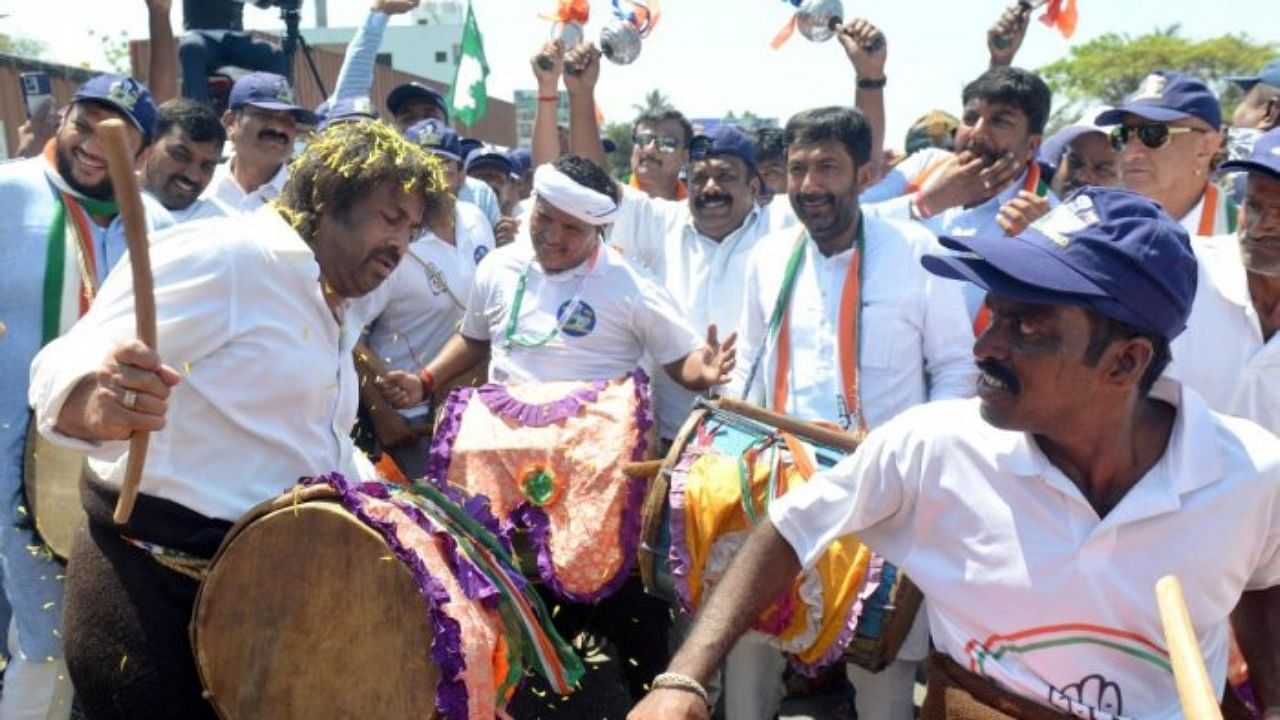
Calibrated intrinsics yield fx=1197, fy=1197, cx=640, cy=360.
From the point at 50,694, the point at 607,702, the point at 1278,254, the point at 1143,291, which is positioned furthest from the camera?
the point at 607,702

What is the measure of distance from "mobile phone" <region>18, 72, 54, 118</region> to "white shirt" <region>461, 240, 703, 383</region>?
4477 millimetres

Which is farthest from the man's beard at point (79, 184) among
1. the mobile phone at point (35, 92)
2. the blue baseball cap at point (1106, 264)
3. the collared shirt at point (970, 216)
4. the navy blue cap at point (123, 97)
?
the mobile phone at point (35, 92)

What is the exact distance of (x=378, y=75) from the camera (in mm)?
13672

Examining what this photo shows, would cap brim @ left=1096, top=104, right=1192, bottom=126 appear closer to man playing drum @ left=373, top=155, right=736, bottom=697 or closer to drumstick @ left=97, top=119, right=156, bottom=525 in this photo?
man playing drum @ left=373, top=155, right=736, bottom=697

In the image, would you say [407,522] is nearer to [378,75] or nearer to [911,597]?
[911,597]

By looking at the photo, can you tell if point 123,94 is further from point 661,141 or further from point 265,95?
point 661,141

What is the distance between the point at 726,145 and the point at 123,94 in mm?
2579

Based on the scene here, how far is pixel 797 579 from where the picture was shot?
3.23 meters

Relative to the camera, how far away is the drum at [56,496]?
3.52 metres

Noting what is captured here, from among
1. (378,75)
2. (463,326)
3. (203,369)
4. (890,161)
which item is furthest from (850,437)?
(378,75)

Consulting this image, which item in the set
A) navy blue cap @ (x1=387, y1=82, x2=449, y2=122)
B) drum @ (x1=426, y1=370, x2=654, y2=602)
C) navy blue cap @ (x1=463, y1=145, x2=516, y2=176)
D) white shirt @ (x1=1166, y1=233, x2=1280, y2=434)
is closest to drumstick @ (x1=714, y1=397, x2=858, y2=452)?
drum @ (x1=426, y1=370, x2=654, y2=602)

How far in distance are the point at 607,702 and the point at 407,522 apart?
2.55 meters

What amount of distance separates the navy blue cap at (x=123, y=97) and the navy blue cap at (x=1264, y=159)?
3.63m

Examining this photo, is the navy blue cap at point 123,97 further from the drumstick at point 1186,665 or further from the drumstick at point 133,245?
the drumstick at point 1186,665
